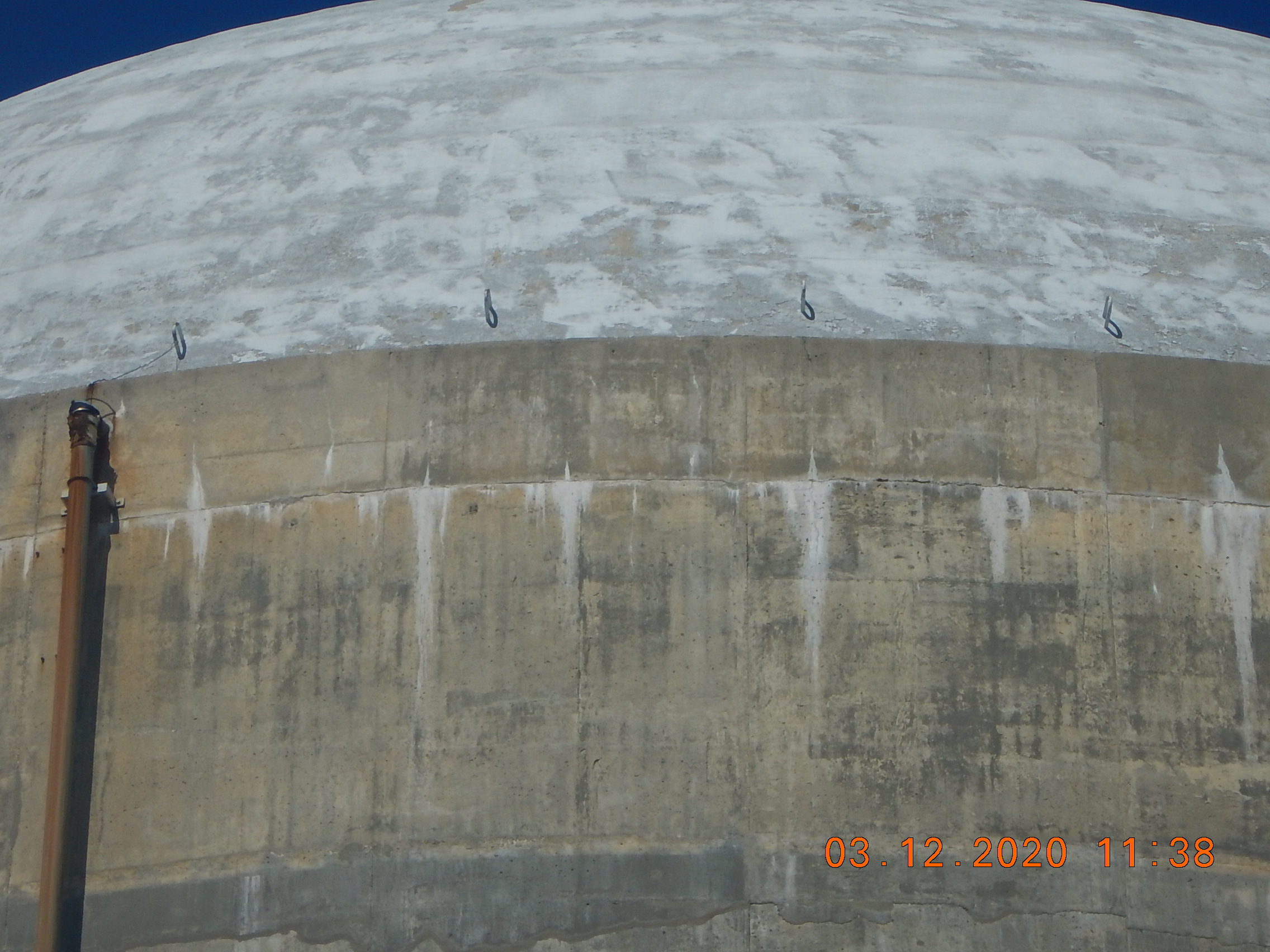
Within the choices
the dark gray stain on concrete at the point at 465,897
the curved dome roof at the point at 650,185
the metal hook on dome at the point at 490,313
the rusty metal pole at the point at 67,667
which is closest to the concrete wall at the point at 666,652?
the dark gray stain on concrete at the point at 465,897

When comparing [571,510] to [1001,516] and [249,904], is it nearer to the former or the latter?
[1001,516]

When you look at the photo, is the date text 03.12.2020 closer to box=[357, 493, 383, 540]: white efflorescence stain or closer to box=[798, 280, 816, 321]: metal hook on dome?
box=[357, 493, 383, 540]: white efflorescence stain

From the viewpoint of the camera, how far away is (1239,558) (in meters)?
10.5

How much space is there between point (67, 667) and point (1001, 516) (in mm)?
5071

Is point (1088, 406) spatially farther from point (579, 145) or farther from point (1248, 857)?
point (579, 145)

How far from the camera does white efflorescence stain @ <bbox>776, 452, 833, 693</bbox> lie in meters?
10.2

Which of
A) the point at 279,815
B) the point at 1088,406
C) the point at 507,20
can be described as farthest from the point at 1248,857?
the point at 507,20

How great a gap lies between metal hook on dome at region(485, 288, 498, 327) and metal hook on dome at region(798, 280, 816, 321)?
180 centimetres

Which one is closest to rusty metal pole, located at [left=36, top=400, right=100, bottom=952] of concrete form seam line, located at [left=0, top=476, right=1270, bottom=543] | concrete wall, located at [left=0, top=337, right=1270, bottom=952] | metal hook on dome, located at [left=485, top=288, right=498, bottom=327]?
concrete wall, located at [left=0, top=337, right=1270, bottom=952]

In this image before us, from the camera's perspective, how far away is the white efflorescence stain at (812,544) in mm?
10172

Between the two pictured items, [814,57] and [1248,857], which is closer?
[1248,857]

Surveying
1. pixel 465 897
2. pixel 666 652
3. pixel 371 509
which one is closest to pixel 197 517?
pixel 371 509

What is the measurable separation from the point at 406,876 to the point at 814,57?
702 cm

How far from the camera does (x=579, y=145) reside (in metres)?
13.2
